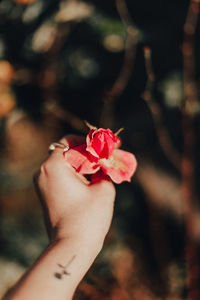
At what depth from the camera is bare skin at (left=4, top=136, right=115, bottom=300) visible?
68 cm

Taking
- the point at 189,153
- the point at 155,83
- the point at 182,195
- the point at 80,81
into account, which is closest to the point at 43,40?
the point at 80,81

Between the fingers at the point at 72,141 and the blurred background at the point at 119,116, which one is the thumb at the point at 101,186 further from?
the blurred background at the point at 119,116

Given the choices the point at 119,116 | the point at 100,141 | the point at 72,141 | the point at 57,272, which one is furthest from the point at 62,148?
the point at 119,116

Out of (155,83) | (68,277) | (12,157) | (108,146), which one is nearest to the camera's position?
(68,277)

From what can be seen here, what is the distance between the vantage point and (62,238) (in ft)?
2.53

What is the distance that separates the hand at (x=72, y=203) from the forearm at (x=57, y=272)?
27mm

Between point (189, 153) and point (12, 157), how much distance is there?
102 centimetres

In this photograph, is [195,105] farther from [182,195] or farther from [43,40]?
[43,40]

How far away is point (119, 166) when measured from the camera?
0.87m

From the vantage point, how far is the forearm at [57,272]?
0.66 metres

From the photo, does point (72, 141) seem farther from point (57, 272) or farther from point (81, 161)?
point (57, 272)

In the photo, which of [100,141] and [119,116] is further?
[119,116]

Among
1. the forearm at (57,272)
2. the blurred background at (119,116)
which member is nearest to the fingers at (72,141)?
the forearm at (57,272)

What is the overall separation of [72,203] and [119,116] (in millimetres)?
1095
